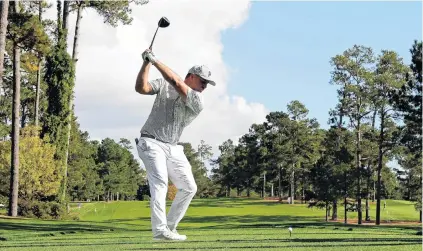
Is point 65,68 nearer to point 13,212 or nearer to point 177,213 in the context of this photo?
point 13,212

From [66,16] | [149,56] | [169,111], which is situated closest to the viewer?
[149,56]

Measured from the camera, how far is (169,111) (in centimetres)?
754

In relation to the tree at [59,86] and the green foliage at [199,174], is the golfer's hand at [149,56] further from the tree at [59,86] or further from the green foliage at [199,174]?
the green foliage at [199,174]

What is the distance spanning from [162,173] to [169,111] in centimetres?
78

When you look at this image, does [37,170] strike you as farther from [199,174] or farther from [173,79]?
[199,174]

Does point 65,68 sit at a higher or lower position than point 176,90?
higher

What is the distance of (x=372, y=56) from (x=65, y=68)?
25171 mm

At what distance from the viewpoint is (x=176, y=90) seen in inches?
287

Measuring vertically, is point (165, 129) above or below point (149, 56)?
below

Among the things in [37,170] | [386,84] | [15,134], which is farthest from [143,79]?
[386,84]

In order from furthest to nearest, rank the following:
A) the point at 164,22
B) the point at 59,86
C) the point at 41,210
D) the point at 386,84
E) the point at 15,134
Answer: the point at 386,84 < the point at 59,86 < the point at 41,210 < the point at 15,134 < the point at 164,22

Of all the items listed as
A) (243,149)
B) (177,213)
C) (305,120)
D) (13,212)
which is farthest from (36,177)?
(243,149)

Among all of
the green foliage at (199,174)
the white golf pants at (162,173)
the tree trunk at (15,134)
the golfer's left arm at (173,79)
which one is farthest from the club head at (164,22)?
the green foliage at (199,174)

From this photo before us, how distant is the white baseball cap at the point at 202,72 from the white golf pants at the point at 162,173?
3.15 feet
